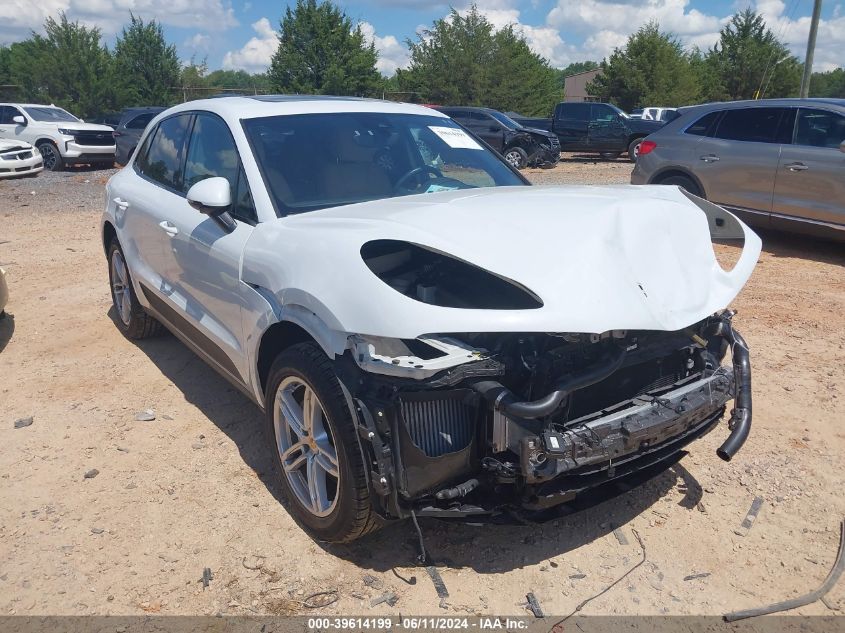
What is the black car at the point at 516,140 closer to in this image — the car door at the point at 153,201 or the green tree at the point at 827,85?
the car door at the point at 153,201

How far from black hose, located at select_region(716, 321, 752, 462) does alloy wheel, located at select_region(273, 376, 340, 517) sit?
61.8 inches

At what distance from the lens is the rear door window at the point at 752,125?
830cm

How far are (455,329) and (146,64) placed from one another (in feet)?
134

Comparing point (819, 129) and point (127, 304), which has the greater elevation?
point (819, 129)

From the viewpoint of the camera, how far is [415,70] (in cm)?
4166

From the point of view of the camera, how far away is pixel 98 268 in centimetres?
783

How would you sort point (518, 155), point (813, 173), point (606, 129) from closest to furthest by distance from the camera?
point (813, 173)
point (518, 155)
point (606, 129)

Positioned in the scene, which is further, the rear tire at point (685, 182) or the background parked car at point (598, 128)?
the background parked car at point (598, 128)

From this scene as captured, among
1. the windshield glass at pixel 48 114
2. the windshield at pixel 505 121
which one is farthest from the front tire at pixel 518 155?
the windshield glass at pixel 48 114

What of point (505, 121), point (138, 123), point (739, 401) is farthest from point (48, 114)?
point (739, 401)

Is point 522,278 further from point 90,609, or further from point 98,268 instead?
point 98,268

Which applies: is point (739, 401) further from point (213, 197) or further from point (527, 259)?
point (213, 197)

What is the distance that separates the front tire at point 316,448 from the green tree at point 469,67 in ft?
129

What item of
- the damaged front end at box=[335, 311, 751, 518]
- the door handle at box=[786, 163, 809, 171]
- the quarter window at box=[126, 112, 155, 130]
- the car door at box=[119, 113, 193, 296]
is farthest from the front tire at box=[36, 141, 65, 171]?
the damaged front end at box=[335, 311, 751, 518]
